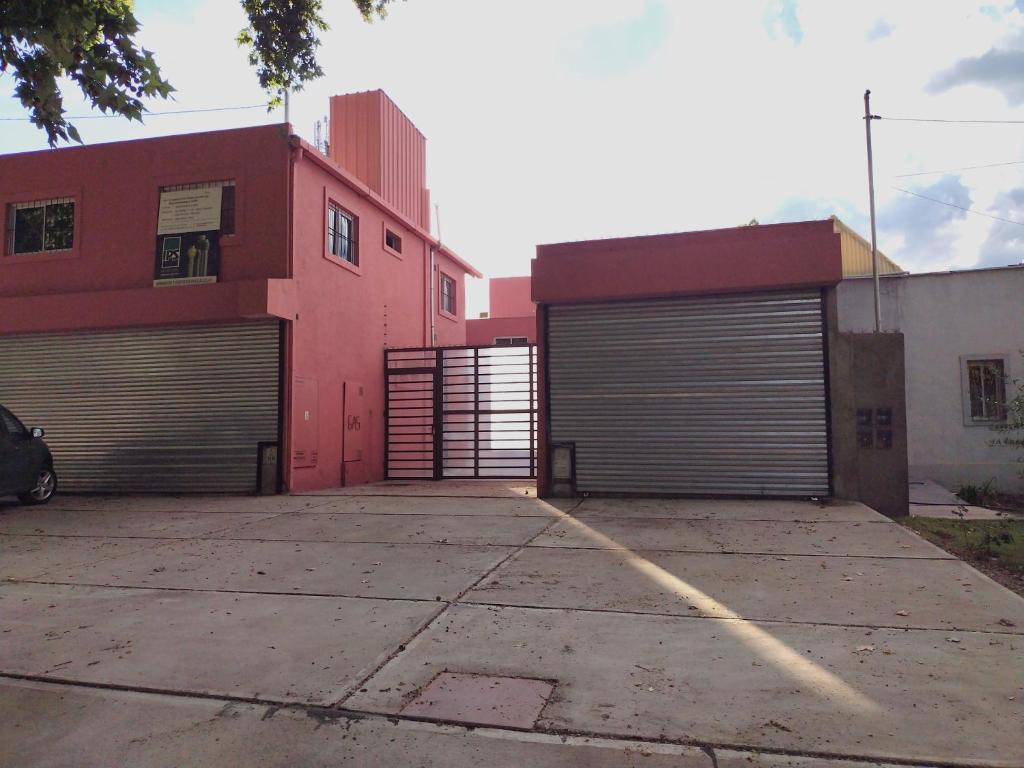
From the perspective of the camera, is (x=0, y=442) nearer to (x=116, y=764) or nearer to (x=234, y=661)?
(x=234, y=661)

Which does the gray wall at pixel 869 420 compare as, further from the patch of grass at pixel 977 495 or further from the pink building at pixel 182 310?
the pink building at pixel 182 310

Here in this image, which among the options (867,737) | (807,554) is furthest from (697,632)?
(807,554)

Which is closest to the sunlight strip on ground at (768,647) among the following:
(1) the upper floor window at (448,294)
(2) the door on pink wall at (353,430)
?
(2) the door on pink wall at (353,430)

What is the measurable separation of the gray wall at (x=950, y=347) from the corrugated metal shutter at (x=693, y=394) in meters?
5.75

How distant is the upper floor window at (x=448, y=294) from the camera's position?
20438 millimetres

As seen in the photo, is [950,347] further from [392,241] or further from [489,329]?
[489,329]

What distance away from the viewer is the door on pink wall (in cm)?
1421

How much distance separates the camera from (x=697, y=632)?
4.49 m

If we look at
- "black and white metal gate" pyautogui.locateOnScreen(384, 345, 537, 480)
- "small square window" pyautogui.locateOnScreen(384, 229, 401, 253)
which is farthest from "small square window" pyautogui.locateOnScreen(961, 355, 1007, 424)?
"small square window" pyautogui.locateOnScreen(384, 229, 401, 253)

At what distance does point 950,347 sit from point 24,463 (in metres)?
17.7

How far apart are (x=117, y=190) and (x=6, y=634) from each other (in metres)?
10.7

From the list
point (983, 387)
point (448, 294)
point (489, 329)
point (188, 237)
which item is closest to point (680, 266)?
point (188, 237)

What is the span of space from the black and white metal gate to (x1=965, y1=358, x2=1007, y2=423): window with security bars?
9.33m

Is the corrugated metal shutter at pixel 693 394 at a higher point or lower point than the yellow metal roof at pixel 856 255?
lower
